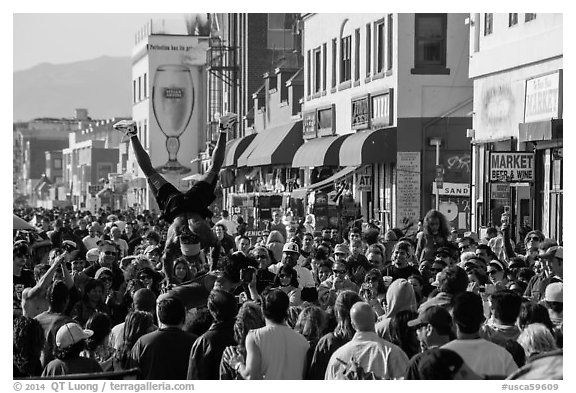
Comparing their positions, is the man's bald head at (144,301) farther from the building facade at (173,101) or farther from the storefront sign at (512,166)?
the building facade at (173,101)

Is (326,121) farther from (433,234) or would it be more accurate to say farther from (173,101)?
(173,101)

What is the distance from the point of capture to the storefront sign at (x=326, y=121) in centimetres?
3969

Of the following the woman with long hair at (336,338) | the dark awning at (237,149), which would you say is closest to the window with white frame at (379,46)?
the dark awning at (237,149)

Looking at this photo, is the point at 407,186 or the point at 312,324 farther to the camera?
the point at 407,186

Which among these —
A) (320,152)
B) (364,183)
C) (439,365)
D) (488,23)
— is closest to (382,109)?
(364,183)

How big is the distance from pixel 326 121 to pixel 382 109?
6.18 meters

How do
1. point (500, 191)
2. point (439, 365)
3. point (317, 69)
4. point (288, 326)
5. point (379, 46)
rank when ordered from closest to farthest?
point (439, 365), point (288, 326), point (500, 191), point (379, 46), point (317, 69)

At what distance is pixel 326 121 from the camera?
4034cm

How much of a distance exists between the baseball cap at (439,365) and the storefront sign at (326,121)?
108 feet

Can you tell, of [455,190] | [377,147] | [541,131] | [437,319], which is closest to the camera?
[437,319]

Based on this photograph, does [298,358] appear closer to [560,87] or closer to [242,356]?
[242,356]

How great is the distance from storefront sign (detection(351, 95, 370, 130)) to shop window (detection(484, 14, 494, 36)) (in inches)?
315

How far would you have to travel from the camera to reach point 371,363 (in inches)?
302

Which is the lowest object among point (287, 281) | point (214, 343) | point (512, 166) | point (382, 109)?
point (214, 343)
